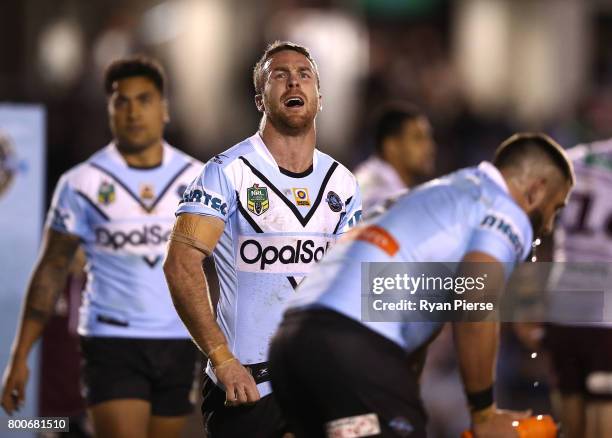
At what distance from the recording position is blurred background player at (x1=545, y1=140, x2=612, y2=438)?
25.1 feet

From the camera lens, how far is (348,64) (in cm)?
1586

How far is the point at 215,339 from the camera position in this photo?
523 centimetres

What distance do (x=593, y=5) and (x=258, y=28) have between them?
5.85 meters

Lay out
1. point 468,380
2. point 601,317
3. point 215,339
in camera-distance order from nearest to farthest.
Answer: point 468,380 → point 215,339 → point 601,317

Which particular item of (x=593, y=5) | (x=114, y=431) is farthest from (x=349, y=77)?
(x=114, y=431)

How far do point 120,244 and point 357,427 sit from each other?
2.73 meters

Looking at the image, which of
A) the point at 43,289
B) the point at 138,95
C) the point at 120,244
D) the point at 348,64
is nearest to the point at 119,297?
the point at 120,244

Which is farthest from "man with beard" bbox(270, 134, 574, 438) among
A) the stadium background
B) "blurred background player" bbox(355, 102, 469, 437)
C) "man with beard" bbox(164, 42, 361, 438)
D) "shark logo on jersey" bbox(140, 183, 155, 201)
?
the stadium background

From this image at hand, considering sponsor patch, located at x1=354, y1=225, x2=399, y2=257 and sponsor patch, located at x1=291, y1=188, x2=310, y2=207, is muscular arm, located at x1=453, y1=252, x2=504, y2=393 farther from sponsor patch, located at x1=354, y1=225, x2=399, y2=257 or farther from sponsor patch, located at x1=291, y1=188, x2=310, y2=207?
sponsor patch, located at x1=291, y1=188, x2=310, y2=207

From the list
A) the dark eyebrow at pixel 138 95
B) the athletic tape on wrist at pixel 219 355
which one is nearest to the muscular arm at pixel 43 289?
the dark eyebrow at pixel 138 95

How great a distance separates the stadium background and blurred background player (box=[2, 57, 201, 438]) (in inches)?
140

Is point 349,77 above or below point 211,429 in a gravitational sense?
above

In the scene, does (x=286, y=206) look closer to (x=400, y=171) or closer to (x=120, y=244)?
(x=120, y=244)

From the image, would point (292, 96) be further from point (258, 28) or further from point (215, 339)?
point (258, 28)
